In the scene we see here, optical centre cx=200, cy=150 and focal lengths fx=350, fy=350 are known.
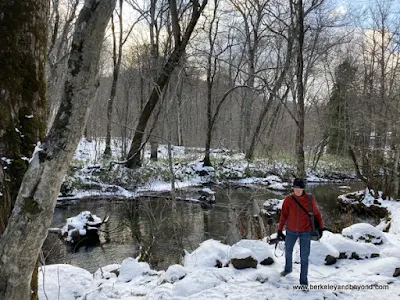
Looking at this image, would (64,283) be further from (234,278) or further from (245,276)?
(245,276)

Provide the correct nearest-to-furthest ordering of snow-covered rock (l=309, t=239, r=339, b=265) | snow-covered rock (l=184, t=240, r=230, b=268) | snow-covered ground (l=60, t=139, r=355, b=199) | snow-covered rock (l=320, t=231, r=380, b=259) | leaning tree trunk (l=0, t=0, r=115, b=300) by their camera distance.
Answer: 1. leaning tree trunk (l=0, t=0, r=115, b=300)
2. snow-covered rock (l=184, t=240, r=230, b=268)
3. snow-covered rock (l=309, t=239, r=339, b=265)
4. snow-covered rock (l=320, t=231, r=380, b=259)
5. snow-covered ground (l=60, t=139, r=355, b=199)

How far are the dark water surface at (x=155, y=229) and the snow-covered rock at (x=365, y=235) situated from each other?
2221mm

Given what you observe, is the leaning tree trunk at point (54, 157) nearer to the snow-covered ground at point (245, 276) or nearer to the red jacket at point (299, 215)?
the snow-covered ground at point (245, 276)

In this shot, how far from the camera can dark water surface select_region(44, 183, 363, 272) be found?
26.8 ft

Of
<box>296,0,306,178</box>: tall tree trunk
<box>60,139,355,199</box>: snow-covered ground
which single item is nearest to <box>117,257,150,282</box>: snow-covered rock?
<box>296,0,306,178</box>: tall tree trunk

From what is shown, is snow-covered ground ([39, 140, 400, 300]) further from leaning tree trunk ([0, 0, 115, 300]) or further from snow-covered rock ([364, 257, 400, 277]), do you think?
leaning tree trunk ([0, 0, 115, 300])

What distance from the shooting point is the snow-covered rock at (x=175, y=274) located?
5.24m

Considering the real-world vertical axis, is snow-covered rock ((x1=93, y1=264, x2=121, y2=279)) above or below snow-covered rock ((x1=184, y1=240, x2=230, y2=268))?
below

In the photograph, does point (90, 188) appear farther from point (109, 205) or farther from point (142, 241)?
point (142, 241)

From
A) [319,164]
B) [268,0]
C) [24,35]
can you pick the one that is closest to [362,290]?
[24,35]

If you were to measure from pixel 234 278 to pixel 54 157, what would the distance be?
4083 millimetres

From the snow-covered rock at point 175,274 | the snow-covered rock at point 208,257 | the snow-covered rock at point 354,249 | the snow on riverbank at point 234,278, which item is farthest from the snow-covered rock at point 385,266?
the snow-covered rock at point 175,274

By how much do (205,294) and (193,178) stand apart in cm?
1427

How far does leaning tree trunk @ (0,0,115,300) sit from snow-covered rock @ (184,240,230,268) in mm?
4046
